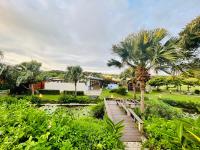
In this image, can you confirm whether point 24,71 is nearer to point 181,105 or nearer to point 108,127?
point 181,105

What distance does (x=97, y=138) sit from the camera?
3.67m

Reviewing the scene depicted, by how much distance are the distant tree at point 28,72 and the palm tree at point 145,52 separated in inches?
888

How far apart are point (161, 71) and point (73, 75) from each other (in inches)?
959

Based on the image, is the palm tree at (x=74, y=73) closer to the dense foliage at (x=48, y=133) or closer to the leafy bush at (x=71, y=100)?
the leafy bush at (x=71, y=100)

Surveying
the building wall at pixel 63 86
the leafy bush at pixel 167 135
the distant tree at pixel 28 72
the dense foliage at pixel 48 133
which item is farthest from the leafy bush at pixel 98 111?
the building wall at pixel 63 86

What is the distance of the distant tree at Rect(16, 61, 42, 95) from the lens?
34281mm

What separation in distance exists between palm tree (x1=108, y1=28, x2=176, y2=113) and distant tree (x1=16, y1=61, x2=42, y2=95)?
22.6 metres

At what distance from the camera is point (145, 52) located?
1430 cm

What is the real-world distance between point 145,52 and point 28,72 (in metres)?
25.5

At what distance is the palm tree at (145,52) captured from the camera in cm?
1320

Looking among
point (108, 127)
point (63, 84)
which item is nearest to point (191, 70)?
point (108, 127)

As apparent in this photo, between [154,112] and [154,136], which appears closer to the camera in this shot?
[154,136]

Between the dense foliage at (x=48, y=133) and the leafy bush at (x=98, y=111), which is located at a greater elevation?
the dense foliage at (x=48, y=133)

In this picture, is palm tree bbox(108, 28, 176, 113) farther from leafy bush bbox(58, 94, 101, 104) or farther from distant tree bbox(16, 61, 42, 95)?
distant tree bbox(16, 61, 42, 95)
